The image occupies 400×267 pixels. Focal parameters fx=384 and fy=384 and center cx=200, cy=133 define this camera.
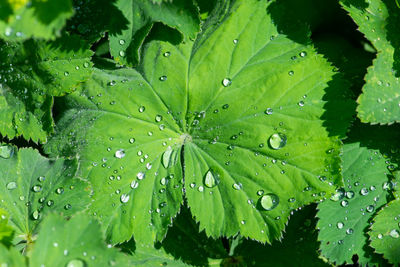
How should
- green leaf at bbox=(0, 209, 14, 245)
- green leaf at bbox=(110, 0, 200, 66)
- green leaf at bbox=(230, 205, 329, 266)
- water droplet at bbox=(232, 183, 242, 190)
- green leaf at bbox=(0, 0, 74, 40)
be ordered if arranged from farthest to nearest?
green leaf at bbox=(230, 205, 329, 266) → water droplet at bbox=(232, 183, 242, 190) → green leaf at bbox=(110, 0, 200, 66) → green leaf at bbox=(0, 209, 14, 245) → green leaf at bbox=(0, 0, 74, 40)

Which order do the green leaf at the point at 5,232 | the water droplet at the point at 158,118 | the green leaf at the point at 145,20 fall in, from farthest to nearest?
the water droplet at the point at 158,118 < the green leaf at the point at 145,20 < the green leaf at the point at 5,232

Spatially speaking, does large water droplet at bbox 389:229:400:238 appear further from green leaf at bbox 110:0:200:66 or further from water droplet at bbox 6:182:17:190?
water droplet at bbox 6:182:17:190

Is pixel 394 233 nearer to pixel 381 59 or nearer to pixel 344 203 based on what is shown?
pixel 344 203

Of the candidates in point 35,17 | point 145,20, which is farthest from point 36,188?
point 145,20

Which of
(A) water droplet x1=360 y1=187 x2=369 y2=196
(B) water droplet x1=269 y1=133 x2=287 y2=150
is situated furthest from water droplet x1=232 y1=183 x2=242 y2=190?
(A) water droplet x1=360 y1=187 x2=369 y2=196

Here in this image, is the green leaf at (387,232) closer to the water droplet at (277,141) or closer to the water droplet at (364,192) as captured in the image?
the water droplet at (364,192)

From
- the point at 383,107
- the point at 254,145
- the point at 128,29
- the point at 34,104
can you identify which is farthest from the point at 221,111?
the point at 34,104

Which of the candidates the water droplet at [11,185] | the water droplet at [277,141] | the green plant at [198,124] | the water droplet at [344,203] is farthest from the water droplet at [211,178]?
the water droplet at [11,185]
